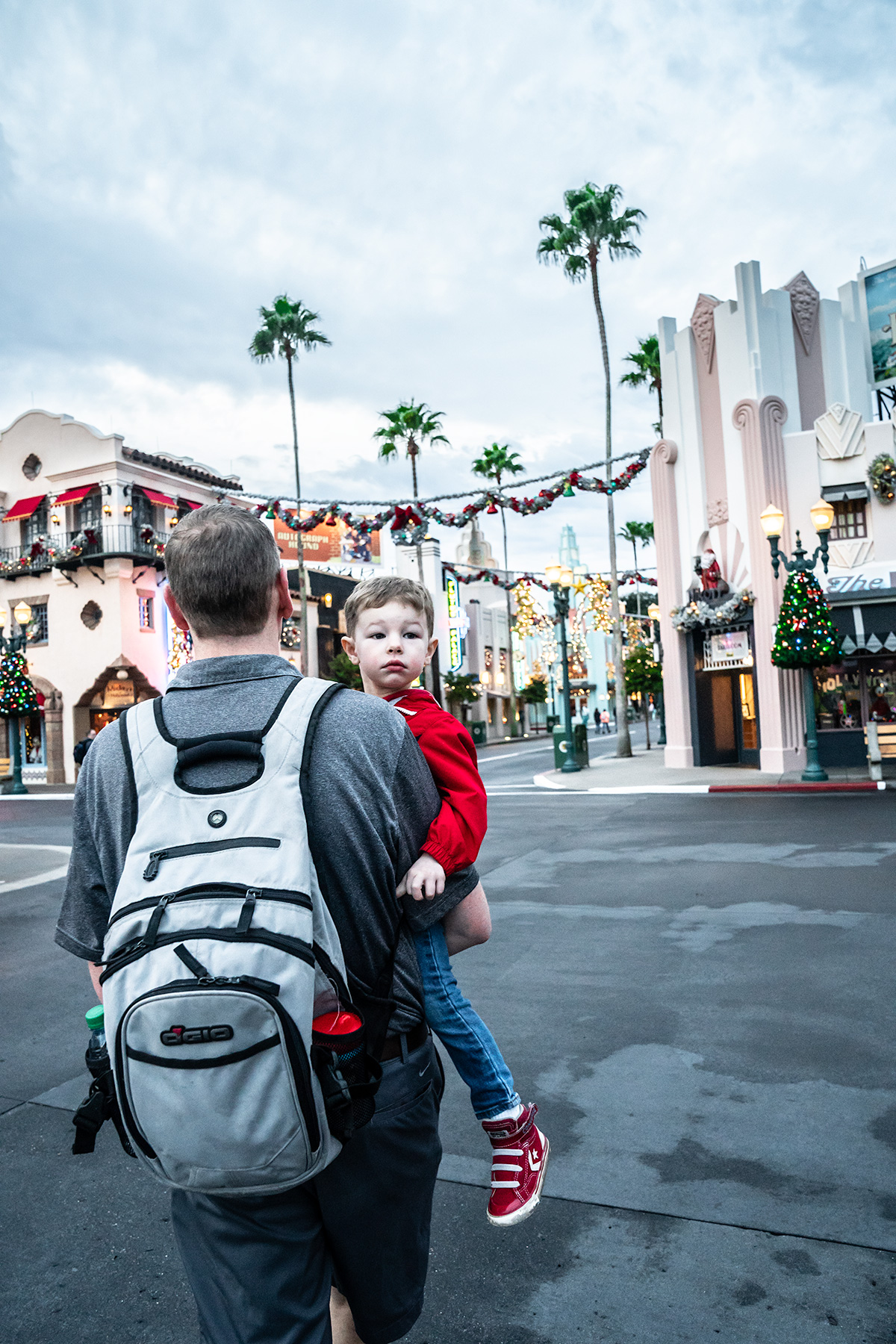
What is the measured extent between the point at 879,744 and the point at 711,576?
578 cm

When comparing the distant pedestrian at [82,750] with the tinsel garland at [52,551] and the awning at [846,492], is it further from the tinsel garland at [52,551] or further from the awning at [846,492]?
the awning at [846,492]

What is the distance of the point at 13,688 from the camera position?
24.9m

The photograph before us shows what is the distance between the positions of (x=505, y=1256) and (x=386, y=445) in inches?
1368

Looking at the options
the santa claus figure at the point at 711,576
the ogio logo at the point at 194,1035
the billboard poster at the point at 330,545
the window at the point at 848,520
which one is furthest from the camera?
the billboard poster at the point at 330,545

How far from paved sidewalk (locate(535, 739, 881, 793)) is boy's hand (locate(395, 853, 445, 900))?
1536 centimetres

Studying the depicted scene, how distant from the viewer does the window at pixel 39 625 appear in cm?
3253

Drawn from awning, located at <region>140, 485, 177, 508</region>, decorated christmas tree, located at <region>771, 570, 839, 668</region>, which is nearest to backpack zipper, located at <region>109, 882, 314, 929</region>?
decorated christmas tree, located at <region>771, 570, 839, 668</region>

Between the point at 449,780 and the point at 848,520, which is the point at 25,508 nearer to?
the point at 848,520

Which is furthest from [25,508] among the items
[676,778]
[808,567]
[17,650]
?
[808,567]

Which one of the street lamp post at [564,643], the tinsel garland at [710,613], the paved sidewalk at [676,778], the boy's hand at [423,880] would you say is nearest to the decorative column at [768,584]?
the tinsel garland at [710,613]

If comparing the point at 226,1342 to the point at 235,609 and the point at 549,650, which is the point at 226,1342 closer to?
the point at 235,609

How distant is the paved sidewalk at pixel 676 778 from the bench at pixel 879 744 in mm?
313

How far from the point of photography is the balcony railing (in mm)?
30969

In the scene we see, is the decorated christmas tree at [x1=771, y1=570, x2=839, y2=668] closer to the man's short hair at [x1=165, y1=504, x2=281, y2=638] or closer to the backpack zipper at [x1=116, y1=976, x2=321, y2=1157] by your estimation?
the man's short hair at [x1=165, y1=504, x2=281, y2=638]
